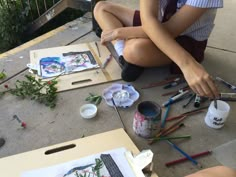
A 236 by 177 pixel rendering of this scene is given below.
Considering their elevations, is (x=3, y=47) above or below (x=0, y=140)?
below

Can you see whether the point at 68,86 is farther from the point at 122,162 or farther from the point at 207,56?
the point at 207,56

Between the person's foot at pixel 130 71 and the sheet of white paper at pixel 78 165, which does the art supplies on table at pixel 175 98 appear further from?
the sheet of white paper at pixel 78 165

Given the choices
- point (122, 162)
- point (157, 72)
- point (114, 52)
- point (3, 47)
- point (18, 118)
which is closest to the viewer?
point (122, 162)

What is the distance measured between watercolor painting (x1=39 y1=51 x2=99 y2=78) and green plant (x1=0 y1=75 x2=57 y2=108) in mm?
91

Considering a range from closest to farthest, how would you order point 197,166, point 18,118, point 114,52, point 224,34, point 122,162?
point 122,162
point 197,166
point 18,118
point 114,52
point 224,34

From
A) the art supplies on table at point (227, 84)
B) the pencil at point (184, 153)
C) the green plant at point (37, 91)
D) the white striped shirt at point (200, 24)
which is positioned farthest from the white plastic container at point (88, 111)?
the art supplies on table at point (227, 84)

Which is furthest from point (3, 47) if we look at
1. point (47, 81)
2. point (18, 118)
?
point (18, 118)

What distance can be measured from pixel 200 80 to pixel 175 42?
0.24 m

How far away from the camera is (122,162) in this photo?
98 centimetres

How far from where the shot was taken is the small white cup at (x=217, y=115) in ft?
3.96

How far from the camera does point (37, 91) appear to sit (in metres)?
1.40

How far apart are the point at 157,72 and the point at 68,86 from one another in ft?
1.73

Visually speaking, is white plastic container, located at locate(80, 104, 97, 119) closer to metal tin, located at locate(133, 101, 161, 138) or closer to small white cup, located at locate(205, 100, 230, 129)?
metal tin, located at locate(133, 101, 161, 138)

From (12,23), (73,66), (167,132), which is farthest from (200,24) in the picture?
(12,23)
